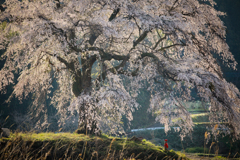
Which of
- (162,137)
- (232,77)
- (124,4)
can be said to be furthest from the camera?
(232,77)

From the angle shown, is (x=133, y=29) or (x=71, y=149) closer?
(x=71, y=149)

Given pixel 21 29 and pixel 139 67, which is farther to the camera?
pixel 139 67

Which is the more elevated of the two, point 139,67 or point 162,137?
point 139,67

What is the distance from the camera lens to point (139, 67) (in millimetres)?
6887

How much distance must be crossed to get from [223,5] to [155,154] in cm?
2094

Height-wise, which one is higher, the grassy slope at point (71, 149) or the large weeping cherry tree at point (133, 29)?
the large weeping cherry tree at point (133, 29)

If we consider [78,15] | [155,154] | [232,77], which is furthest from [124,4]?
[232,77]

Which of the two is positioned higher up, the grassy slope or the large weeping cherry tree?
the large weeping cherry tree

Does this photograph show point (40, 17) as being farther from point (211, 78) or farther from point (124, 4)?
point (211, 78)

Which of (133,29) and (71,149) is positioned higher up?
(133,29)

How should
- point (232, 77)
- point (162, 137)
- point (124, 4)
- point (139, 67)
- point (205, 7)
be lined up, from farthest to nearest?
point (232, 77), point (162, 137), point (139, 67), point (205, 7), point (124, 4)

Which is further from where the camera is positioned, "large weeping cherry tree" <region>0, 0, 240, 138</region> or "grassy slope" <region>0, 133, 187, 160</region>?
"large weeping cherry tree" <region>0, 0, 240, 138</region>

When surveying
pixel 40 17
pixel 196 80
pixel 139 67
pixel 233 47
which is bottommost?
pixel 196 80

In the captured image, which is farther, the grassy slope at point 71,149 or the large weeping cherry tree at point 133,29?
the large weeping cherry tree at point 133,29
